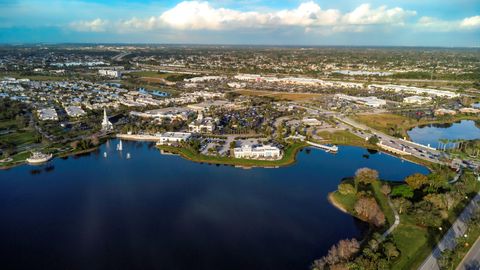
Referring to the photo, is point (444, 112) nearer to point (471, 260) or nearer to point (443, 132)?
point (443, 132)

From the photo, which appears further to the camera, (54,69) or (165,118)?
(54,69)

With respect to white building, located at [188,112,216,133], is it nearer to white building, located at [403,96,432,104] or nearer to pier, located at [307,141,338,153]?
pier, located at [307,141,338,153]

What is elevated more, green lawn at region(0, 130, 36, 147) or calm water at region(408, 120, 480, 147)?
green lawn at region(0, 130, 36, 147)

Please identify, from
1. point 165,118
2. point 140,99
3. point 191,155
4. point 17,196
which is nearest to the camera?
point 17,196

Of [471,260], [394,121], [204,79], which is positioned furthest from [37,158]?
[204,79]

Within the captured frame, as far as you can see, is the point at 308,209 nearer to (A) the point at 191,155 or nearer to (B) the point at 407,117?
(A) the point at 191,155

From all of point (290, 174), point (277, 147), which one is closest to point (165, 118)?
point (277, 147)

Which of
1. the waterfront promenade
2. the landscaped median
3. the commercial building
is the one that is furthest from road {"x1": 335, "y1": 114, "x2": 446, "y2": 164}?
the waterfront promenade
